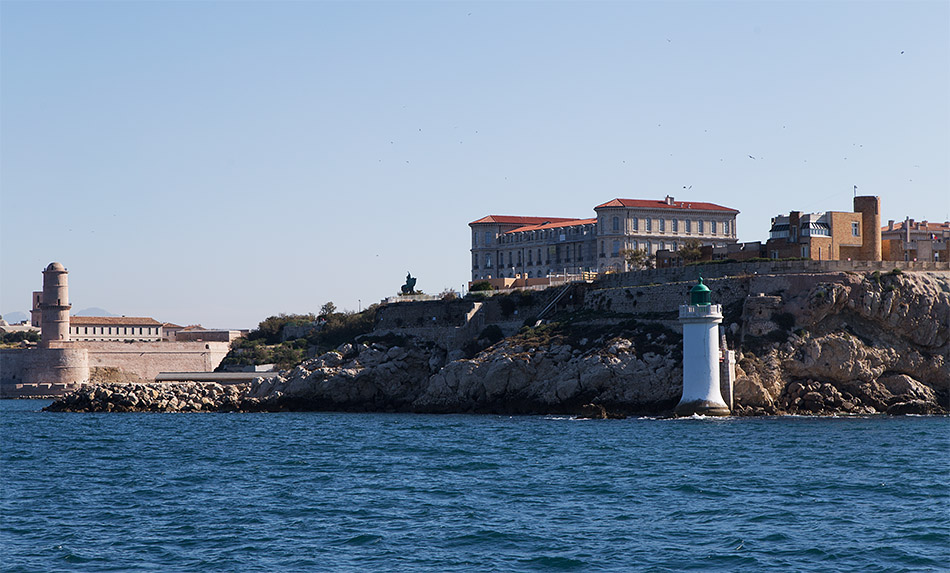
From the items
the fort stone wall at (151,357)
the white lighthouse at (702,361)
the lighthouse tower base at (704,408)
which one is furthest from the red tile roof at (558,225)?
the lighthouse tower base at (704,408)

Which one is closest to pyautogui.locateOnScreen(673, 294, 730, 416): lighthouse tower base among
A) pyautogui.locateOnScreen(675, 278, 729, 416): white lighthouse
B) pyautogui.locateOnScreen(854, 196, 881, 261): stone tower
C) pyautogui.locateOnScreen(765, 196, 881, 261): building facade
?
pyautogui.locateOnScreen(675, 278, 729, 416): white lighthouse

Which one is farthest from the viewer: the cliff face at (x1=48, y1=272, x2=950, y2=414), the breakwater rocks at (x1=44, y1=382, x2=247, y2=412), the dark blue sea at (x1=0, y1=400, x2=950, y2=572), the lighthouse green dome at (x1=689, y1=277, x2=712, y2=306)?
the breakwater rocks at (x1=44, y1=382, x2=247, y2=412)

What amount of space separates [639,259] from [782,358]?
101 feet

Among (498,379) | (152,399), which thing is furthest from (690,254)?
(152,399)

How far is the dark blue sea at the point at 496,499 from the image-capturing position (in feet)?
73.9

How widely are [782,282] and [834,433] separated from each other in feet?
46.9

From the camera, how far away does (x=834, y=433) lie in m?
44.0

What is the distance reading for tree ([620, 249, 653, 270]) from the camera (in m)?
83.9

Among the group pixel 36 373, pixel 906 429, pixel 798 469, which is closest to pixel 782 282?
pixel 906 429

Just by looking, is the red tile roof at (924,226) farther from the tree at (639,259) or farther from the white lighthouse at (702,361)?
the white lighthouse at (702,361)

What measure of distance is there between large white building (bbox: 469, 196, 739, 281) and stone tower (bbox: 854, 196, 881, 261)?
22118 mm

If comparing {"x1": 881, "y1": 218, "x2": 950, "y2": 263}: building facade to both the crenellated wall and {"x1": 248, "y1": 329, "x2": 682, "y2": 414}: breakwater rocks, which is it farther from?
the crenellated wall

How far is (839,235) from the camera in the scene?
66.6 metres

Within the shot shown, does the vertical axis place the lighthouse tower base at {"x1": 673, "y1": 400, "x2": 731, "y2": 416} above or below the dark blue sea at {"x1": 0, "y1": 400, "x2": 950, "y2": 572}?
above
